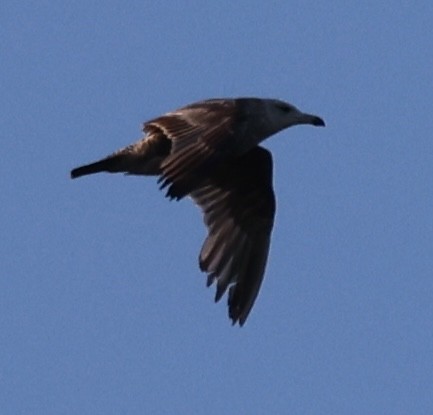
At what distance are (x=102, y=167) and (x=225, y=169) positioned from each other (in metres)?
1.51

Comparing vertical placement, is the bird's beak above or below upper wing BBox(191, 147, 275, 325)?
above

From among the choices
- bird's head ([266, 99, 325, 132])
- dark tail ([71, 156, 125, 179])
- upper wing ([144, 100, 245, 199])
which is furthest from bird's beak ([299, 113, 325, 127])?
dark tail ([71, 156, 125, 179])

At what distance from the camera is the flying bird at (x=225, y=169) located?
57.5 feet

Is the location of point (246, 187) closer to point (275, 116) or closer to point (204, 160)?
point (275, 116)

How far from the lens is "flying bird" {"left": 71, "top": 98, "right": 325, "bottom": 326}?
57.5 ft

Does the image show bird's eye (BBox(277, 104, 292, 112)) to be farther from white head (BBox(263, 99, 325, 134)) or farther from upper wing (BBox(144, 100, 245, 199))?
upper wing (BBox(144, 100, 245, 199))

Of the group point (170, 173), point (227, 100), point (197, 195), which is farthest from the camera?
point (197, 195)

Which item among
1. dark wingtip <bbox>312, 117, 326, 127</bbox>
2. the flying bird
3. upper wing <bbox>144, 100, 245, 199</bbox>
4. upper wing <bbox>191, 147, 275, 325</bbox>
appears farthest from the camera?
dark wingtip <bbox>312, 117, 326, 127</bbox>

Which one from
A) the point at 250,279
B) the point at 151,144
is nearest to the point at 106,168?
the point at 151,144

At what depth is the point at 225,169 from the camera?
2019cm

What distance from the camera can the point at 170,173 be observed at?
56.4 ft

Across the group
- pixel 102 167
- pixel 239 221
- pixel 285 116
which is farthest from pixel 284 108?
pixel 102 167

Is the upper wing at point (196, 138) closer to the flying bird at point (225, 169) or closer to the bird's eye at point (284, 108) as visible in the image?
the flying bird at point (225, 169)

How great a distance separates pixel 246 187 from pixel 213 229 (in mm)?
580
